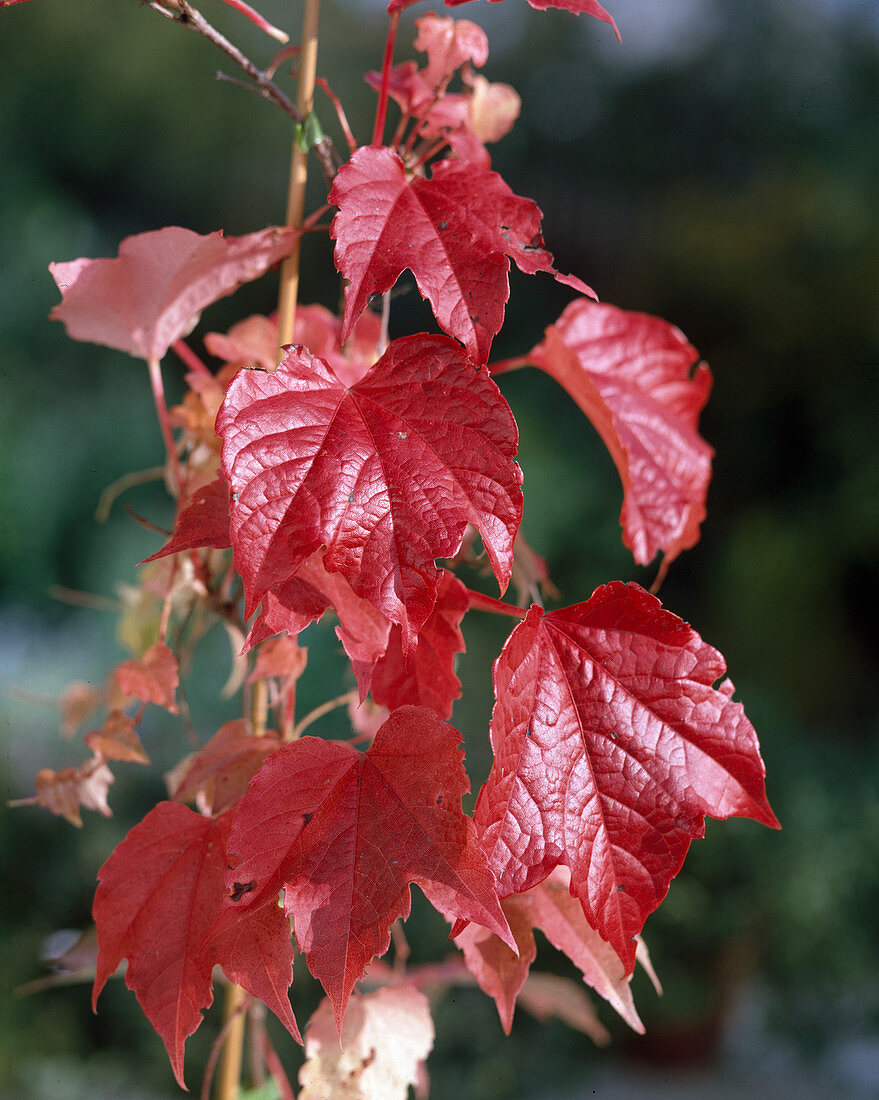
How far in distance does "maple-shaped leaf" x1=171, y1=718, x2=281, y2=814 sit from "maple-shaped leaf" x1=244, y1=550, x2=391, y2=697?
0.10 metres

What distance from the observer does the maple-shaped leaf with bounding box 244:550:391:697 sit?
12.0 inches

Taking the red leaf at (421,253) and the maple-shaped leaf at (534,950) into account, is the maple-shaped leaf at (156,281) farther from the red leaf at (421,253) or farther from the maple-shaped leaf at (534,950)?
the maple-shaped leaf at (534,950)

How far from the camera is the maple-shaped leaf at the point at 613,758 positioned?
12.1 inches

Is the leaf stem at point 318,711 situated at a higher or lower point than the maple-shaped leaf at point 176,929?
lower

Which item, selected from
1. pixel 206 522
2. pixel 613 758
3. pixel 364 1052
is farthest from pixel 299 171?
pixel 364 1052

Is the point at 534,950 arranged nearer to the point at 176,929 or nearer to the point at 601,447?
the point at 176,929

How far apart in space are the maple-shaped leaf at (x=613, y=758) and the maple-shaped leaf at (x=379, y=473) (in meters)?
0.06

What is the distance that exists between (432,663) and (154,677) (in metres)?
0.17

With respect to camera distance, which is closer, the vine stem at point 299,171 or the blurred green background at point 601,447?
the vine stem at point 299,171

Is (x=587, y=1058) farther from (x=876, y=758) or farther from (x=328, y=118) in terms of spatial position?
(x=328, y=118)

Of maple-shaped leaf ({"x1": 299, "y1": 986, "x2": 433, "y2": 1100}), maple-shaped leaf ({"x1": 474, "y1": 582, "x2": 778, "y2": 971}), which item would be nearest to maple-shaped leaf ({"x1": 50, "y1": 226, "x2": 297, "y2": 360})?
maple-shaped leaf ({"x1": 474, "y1": 582, "x2": 778, "y2": 971})

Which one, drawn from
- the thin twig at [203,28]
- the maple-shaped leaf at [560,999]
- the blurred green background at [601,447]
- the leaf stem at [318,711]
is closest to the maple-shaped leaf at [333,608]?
the leaf stem at [318,711]

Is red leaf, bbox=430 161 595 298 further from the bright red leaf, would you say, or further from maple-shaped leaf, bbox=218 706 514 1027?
maple-shaped leaf, bbox=218 706 514 1027

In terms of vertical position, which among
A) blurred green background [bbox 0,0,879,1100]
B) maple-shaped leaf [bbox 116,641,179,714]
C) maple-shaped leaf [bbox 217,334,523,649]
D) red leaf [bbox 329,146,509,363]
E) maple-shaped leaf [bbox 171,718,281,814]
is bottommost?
blurred green background [bbox 0,0,879,1100]
